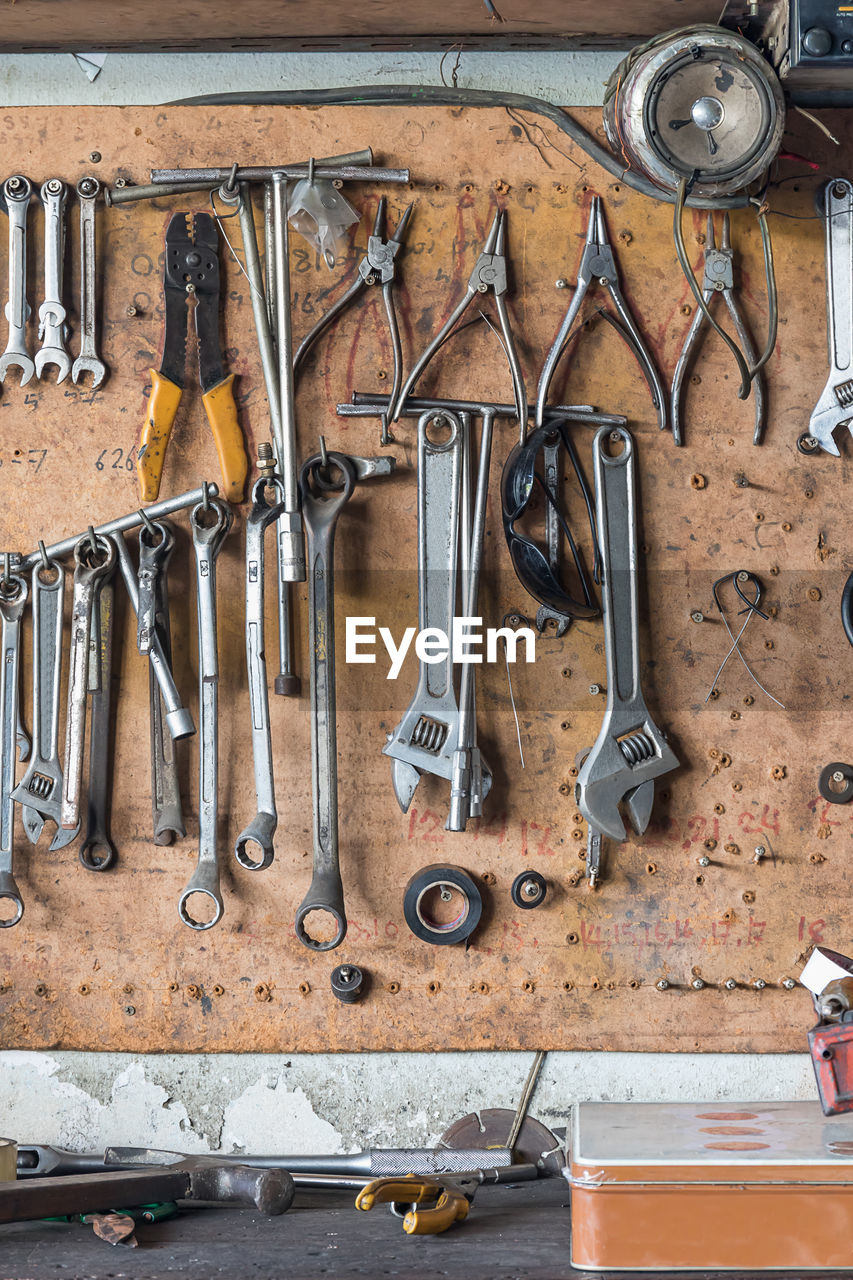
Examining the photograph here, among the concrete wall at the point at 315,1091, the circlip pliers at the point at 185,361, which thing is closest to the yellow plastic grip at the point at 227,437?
the circlip pliers at the point at 185,361

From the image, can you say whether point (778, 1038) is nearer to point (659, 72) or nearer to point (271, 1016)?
point (271, 1016)

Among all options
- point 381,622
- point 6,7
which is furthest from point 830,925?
point 6,7

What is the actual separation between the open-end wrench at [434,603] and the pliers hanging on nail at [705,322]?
1.24 feet

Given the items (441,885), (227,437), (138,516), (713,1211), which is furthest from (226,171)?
(713,1211)

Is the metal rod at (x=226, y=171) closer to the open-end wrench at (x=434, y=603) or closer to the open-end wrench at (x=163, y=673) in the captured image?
the open-end wrench at (x=434, y=603)

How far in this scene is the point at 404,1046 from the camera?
1.73m

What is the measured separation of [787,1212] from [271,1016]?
2.81 feet

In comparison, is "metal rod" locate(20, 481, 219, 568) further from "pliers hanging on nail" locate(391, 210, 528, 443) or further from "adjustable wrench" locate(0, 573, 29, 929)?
"pliers hanging on nail" locate(391, 210, 528, 443)

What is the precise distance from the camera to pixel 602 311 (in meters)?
1.79

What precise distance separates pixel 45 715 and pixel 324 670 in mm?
479

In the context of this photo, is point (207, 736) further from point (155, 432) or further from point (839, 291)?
point (839, 291)

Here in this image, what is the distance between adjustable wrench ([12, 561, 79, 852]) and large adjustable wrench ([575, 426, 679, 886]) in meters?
0.85

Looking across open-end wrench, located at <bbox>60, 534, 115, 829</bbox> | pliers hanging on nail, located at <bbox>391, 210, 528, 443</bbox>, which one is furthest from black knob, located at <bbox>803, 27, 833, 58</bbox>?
open-end wrench, located at <bbox>60, 534, 115, 829</bbox>

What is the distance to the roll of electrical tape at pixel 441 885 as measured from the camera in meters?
1.72
